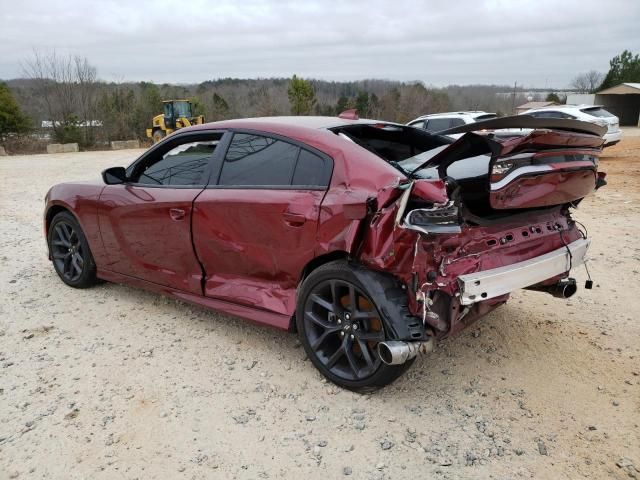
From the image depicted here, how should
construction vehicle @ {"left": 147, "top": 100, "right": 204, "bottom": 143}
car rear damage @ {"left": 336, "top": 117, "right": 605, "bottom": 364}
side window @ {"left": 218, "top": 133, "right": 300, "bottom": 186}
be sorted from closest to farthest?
car rear damage @ {"left": 336, "top": 117, "right": 605, "bottom": 364} < side window @ {"left": 218, "top": 133, "right": 300, "bottom": 186} < construction vehicle @ {"left": 147, "top": 100, "right": 204, "bottom": 143}

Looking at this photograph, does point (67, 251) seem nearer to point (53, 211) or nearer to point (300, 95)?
point (53, 211)

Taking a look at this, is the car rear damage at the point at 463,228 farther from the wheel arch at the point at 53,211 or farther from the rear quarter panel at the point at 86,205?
the wheel arch at the point at 53,211

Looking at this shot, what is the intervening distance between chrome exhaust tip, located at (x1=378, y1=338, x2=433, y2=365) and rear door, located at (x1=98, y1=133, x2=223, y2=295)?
1631 mm

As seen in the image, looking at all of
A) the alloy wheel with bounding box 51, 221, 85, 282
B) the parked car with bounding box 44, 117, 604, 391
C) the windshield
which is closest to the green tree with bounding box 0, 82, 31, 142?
the windshield

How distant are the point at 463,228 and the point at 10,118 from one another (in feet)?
95.8

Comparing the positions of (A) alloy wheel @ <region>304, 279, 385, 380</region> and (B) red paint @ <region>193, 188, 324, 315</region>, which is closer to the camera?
(A) alloy wheel @ <region>304, 279, 385, 380</region>

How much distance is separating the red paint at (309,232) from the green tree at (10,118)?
26.5 m

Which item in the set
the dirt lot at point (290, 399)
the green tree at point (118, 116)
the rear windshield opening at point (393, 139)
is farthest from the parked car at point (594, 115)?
the green tree at point (118, 116)

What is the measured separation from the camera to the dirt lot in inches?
98.8

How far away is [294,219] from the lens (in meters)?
3.09

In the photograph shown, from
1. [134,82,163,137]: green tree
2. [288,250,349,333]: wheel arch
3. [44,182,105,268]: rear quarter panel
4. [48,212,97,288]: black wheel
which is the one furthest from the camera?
[134,82,163,137]: green tree

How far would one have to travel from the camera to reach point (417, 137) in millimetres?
3783

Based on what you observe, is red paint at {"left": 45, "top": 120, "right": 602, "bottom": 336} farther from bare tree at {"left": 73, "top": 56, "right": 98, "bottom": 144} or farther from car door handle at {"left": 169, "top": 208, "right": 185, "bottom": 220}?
bare tree at {"left": 73, "top": 56, "right": 98, "bottom": 144}

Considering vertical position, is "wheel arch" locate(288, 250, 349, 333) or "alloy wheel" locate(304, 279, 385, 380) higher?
"wheel arch" locate(288, 250, 349, 333)
